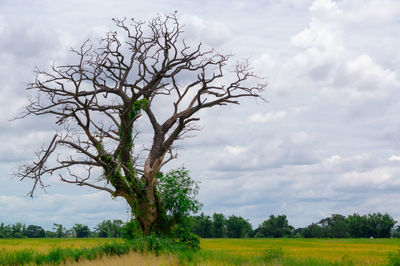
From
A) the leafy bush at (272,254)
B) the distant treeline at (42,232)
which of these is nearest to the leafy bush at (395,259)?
the leafy bush at (272,254)

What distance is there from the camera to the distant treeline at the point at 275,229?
62250 mm

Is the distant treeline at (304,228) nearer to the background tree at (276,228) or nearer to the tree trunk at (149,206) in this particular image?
the background tree at (276,228)

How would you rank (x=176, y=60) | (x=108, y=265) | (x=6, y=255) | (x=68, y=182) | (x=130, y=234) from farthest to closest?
(x=176, y=60)
(x=130, y=234)
(x=68, y=182)
(x=6, y=255)
(x=108, y=265)

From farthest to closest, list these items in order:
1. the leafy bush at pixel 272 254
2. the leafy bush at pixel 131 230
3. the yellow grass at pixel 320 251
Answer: the leafy bush at pixel 131 230 < the yellow grass at pixel 320 251 < the leafy bush at pixel 272 254

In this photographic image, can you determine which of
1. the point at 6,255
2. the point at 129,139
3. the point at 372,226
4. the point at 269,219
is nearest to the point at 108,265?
the point at 6,255

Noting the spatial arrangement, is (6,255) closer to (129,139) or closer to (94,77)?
(129,139)

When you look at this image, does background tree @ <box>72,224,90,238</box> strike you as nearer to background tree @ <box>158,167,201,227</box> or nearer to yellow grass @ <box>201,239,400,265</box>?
yellow grass @ <box>201,239,400,265</box>

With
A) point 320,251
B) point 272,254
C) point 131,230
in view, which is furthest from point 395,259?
point 320,251

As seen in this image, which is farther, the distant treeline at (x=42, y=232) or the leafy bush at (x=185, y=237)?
the distant treeline at (x=42, y=232)

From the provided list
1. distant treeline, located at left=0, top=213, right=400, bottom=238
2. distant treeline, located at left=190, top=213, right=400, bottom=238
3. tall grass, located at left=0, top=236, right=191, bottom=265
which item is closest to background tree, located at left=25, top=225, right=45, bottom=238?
distant treeline, located at left=0, top=213, right=400, bottom=238

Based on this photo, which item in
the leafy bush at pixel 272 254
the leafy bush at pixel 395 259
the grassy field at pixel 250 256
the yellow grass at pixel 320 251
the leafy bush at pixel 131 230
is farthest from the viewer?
the leafy bush at pixel 131 230

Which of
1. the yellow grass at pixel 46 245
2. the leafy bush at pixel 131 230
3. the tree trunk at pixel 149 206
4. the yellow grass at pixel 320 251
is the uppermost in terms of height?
the tree trunk at pixel 149 206

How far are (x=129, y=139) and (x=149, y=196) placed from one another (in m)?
→ 3.42

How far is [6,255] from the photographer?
1869 centimetres
